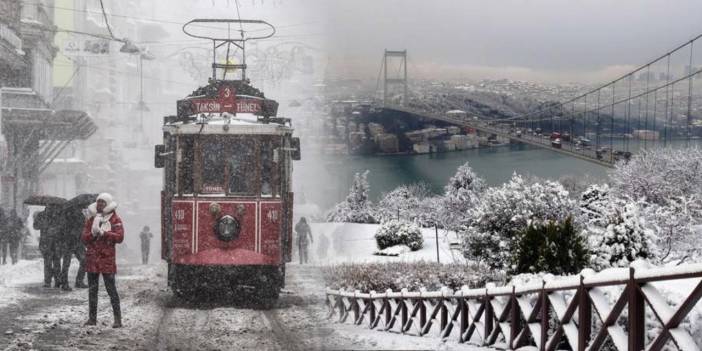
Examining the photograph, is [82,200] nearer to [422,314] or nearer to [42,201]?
[42,201]

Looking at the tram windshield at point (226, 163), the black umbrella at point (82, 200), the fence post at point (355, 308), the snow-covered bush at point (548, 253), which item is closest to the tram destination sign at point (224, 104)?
the tram windshield at point (226, 163)

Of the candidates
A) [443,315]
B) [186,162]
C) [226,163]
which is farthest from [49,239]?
[443,315]

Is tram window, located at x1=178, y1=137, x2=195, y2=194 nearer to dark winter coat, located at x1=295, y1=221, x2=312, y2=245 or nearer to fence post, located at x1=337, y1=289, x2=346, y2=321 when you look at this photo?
fence post, located at x1=337, y1=289, x2=346, y2=321

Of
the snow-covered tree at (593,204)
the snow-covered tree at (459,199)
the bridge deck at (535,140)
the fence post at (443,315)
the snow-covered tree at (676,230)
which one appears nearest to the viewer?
the fence post at (443,315)

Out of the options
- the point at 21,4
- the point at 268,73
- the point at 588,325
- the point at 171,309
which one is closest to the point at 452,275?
the point at 21,4

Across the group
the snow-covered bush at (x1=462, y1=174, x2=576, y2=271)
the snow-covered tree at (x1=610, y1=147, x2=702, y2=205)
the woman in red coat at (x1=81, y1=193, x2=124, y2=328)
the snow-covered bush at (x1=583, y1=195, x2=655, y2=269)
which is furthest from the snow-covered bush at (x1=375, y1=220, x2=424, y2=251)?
the woman in red coat at (x1=81, y1=193, x2=124, y2=328)

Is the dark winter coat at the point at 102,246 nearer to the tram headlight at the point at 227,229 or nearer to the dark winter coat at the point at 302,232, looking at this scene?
the tram headlight at the point at 227,229

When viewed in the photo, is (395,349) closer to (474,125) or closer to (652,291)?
(652,291)
